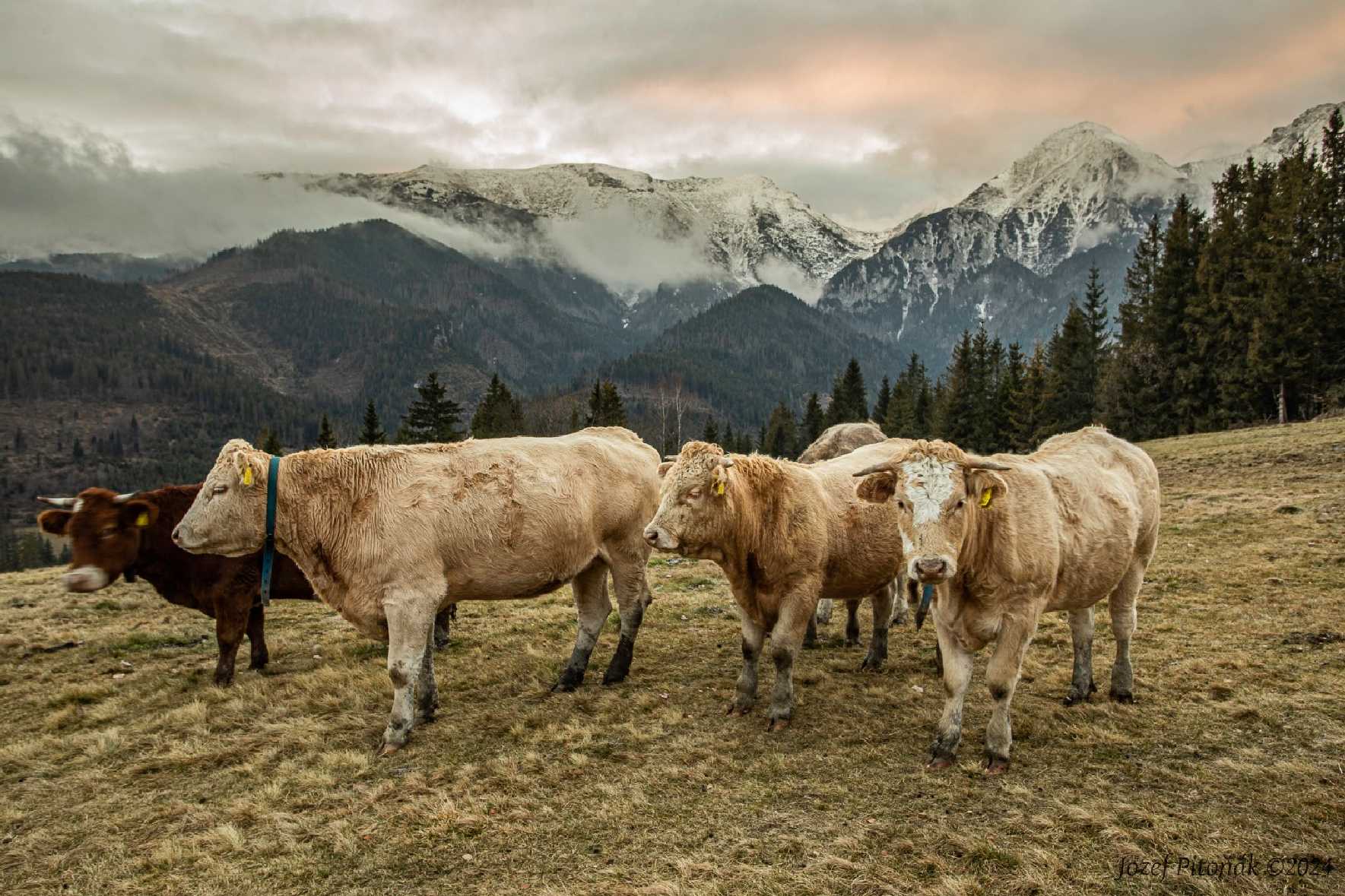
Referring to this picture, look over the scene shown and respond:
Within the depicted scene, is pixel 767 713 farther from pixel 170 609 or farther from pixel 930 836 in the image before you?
pixel 170 609

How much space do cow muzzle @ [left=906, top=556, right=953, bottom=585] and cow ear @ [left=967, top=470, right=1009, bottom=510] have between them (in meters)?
0.97

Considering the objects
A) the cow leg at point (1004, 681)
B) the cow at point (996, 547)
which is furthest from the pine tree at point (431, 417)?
the cow leg at point (1004, 681)

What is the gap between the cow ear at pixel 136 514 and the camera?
999 cm

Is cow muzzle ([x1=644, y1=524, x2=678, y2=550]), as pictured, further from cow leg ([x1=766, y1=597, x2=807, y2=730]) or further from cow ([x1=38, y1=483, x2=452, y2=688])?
cow ([x1=38, y1=483, x2=452, y2=688])

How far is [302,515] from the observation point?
8367 millimetres

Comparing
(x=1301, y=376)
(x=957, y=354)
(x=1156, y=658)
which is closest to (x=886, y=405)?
(x=957, y=354)

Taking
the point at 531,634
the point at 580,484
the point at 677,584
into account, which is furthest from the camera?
the point at 677,584

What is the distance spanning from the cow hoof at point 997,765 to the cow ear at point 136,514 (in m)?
11.6

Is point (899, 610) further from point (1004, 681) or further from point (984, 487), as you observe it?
point (984, 487)

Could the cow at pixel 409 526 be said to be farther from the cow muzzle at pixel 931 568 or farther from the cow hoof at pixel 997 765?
the cow hoof at pixel 997 765

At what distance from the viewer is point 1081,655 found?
8969 millimetres

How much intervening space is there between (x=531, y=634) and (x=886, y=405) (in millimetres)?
95048

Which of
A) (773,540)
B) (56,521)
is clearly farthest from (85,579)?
(773,540)

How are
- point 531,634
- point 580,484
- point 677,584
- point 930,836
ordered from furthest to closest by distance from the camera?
point 677,584
point 531,634
point 580,484
point 930,836
